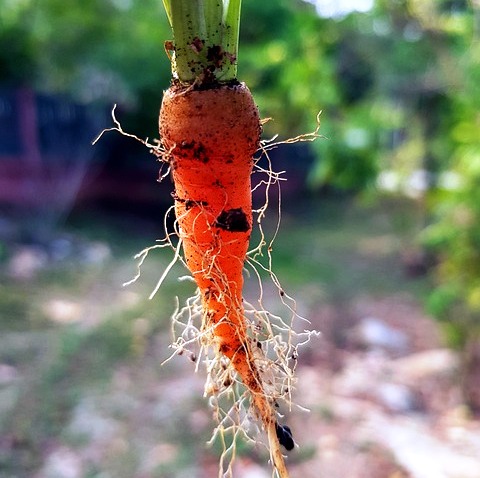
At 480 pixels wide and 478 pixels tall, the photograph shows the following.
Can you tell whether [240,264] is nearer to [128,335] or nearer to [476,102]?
[476,102]

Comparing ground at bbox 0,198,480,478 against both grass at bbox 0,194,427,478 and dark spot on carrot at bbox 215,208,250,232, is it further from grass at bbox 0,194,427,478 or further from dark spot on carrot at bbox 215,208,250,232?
dark spot on carrot at bbox 215,208,250,232

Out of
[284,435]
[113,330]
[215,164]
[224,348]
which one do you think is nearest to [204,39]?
[215,164]

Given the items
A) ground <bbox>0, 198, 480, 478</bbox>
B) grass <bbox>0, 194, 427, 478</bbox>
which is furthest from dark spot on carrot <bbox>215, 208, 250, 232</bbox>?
grass <bbox>0, 194, 427, 478</bbox>

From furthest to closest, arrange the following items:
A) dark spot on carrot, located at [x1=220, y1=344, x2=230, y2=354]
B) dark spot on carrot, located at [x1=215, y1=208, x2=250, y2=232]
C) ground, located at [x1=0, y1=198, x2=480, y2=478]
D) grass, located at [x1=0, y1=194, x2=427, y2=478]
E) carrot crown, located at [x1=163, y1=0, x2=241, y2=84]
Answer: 1. grass, located at [x1=0, y1=194, x2=427, y2=478]
2. ground, located at [x1=0, y1=198, x2=480, y2=478]
3. dark spot on carrot, located at [x1=220, y1=344, x2=230, y2=354]
4. dark spot on carrot, located at [x1=215, y1=208, x2=250, y2=232]
5. carrot crown, located at [x1=163, y1=0, x2=241, y2=84]

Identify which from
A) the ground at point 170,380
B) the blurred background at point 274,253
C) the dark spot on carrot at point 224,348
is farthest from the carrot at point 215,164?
the blurred background at point 274,253

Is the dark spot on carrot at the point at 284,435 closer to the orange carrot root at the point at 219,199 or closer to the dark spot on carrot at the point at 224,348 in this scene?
the orange carrot root at the point at 219,199

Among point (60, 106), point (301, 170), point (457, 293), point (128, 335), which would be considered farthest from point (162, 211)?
point (457, 293)
